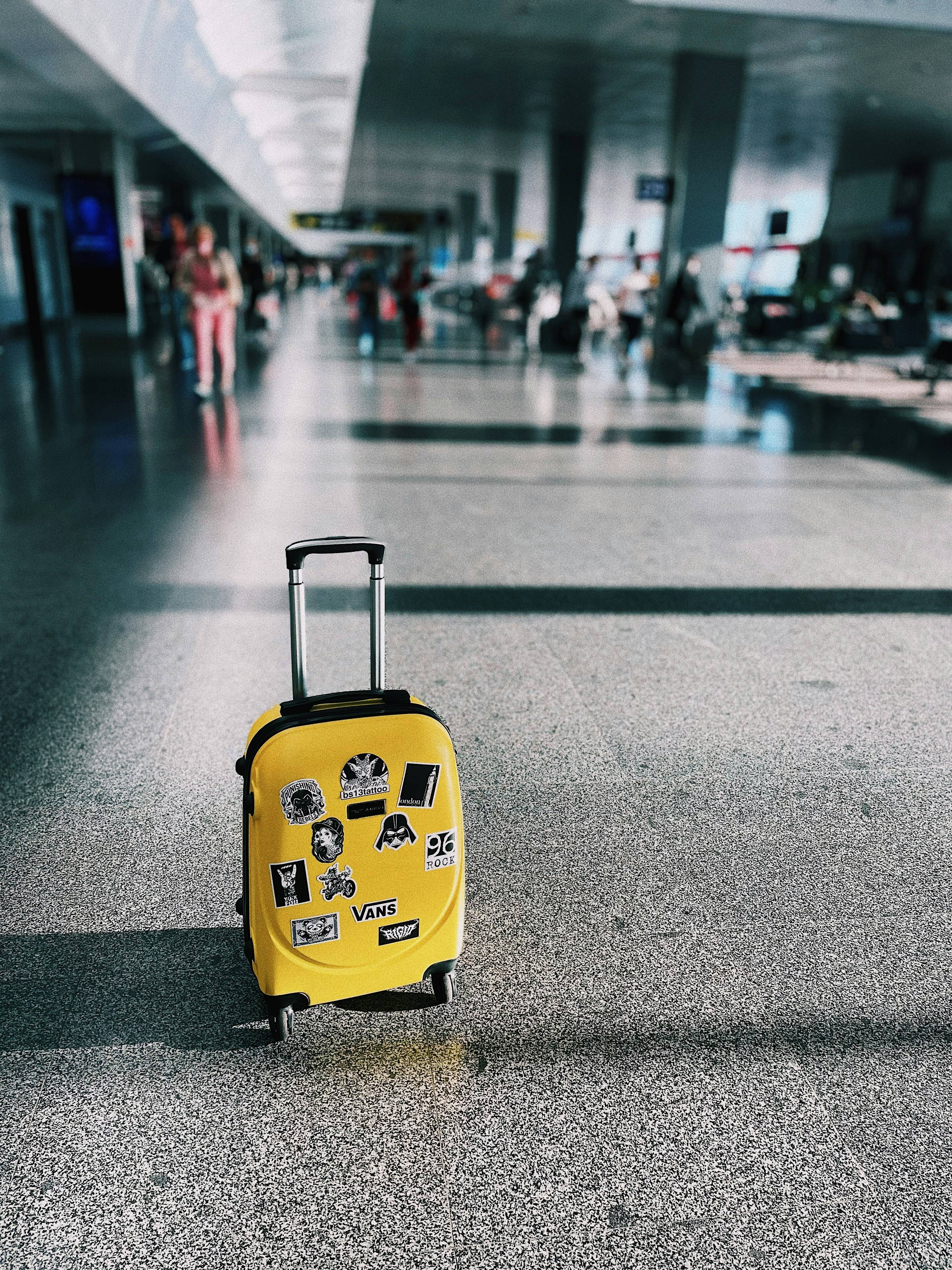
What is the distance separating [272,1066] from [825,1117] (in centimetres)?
117

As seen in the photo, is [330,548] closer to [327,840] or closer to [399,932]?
[327,840]

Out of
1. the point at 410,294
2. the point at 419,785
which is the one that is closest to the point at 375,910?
the point at 419,785

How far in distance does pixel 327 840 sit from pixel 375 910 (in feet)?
0.69

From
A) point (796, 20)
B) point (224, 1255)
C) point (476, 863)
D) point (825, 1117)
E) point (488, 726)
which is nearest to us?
point (224, 1255)

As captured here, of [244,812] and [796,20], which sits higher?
[796,20]

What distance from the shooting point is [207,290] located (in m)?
11.8

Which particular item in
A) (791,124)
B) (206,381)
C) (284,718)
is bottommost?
(206,381)

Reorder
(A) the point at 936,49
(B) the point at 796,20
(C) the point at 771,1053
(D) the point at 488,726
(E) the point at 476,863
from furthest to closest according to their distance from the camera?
(A) the point at 936,49 → (B) the point at 796,20 → (D) the point at 488,726 → (E) the point at 476,863 → (C) the point at 771,1053

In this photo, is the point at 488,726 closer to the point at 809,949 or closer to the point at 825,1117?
the point at 809,949

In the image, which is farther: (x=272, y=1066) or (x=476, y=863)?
(x=476, y=863)

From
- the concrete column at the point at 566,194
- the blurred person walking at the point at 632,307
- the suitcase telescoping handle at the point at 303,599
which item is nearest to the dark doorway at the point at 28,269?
the concrete column at the point at 566,194

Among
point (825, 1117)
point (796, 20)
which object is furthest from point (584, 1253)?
point (796, 20)

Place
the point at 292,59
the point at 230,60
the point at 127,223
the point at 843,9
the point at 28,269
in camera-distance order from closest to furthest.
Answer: the point at 843,9 < the point at 292,59 < the point at 230,60 < the point at 127,223 < the point at 28,269

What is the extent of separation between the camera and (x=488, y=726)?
379 cm
